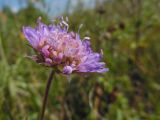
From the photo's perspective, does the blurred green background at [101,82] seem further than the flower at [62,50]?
Yes

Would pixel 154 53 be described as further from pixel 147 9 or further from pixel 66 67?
pixel 66 67

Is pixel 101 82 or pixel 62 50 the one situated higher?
pixel 62 50

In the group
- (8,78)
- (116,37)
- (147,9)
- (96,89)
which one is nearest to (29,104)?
(8,78)

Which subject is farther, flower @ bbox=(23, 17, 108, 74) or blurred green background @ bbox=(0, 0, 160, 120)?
blurred green background @ bbox=(0, 0, 160, 120)

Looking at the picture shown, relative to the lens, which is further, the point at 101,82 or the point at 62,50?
the point at 101,82
